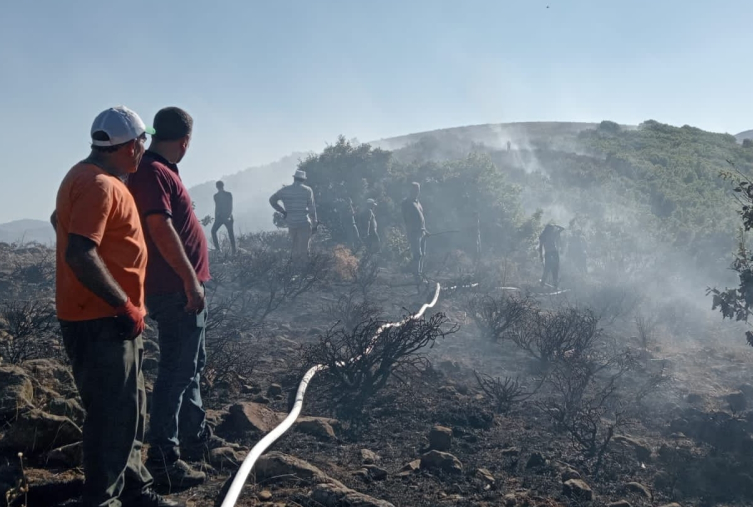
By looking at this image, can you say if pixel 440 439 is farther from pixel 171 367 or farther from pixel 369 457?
pixel 171 367

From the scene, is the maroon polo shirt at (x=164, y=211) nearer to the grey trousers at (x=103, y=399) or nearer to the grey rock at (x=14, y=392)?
the grey trousers at (x=103, y=399)

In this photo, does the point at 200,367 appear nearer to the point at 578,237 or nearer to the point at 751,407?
the point at 751,407

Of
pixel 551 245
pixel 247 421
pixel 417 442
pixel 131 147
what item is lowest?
pixel 417 442

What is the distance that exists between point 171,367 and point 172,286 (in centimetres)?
48

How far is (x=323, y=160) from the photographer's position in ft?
76.3

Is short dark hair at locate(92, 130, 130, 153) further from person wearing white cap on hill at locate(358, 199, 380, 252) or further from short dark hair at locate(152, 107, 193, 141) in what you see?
person wearing white cap on hill at locate(358, 199, 380, 252)

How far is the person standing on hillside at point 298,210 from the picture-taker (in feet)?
40.8

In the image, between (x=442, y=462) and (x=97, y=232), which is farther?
(x=442, y=462)

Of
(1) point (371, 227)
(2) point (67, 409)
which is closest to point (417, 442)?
(2) point (67, 409)

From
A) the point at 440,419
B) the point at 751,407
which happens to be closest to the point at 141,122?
the point at 440,419

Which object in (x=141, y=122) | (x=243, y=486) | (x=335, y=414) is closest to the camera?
(x=141, y=122)

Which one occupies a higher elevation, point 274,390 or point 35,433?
point 35,433

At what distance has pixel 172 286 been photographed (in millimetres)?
3742

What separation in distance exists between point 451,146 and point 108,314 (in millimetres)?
47056
